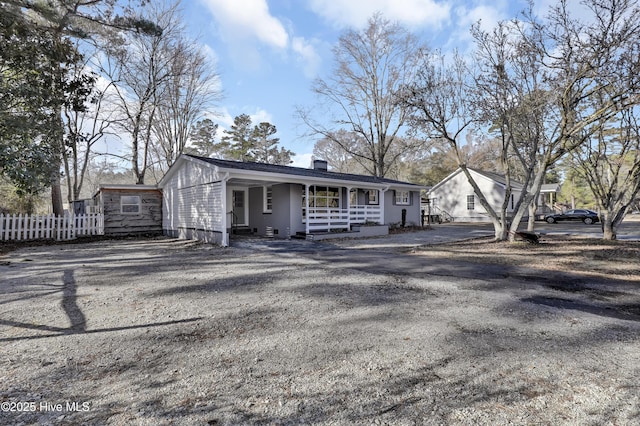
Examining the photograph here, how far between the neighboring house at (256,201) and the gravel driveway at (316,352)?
244 inches

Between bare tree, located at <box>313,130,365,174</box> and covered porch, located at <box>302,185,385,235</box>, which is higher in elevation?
bare tree, located at <box>313,130,365,174</box>

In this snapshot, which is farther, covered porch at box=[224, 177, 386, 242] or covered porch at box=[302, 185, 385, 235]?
covered porch at box=[302, 185, 385, 235]

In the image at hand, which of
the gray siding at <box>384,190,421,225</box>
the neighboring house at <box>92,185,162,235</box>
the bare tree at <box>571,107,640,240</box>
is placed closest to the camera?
the bare tree at <box>571,107,640,240</box>

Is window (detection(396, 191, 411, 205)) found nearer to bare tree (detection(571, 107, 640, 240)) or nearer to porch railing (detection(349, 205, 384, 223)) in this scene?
porch railing (detection(349, 205, 384, 223))

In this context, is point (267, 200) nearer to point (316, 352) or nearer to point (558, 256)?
point (558, 256)

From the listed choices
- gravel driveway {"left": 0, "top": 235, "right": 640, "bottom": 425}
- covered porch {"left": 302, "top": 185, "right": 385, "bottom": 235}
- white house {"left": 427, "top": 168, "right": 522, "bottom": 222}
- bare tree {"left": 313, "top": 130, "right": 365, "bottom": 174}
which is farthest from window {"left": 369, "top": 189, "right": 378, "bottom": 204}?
bare tree {"left": 313, "top": 130, "right": 365, "bottom": 174}

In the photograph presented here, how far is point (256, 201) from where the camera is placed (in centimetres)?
1555

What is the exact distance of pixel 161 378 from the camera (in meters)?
2.58

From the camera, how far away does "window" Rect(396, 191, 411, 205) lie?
20281 millimetres

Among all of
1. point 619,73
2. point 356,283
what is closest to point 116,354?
point 356,283

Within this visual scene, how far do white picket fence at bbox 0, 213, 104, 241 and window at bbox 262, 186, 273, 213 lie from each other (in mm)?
7513

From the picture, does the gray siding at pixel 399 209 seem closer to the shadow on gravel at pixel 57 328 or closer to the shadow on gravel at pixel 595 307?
the shadow on gravel at pixel 595 307

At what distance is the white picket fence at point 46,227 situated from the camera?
12750mm

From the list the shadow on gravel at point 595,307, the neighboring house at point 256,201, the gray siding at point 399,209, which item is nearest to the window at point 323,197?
the neighboring house at point 256,201
